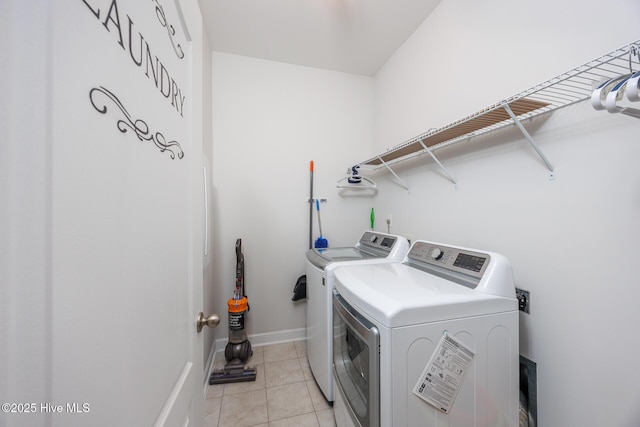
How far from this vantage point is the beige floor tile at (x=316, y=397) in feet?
5.36

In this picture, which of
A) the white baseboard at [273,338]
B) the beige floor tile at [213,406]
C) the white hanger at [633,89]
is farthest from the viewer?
the white baseboard at [273,338]

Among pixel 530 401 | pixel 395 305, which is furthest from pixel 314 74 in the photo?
pixel 530 401

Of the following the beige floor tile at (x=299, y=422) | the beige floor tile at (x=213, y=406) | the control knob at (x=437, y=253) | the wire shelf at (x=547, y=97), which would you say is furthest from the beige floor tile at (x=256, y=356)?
the wire shelf at (x=547, y=97)

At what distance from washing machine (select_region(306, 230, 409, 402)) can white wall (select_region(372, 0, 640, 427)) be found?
445mm

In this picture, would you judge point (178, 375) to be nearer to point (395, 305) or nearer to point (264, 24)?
point (395, 305)

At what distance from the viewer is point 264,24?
1.94 metres

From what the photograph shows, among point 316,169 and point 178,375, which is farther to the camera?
point 316,169

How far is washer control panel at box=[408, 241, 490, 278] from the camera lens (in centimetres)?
110

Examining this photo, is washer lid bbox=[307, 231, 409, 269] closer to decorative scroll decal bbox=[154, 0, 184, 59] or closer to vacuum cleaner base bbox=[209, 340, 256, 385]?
vacuum cleaner base bbox=[209, 340, 256, 385]

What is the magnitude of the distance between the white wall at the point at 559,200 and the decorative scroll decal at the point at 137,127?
5.08ft

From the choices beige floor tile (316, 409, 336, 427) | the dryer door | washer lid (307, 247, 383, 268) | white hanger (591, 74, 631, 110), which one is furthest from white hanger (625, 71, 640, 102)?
beige floor tile (316, 409, 336, 427)

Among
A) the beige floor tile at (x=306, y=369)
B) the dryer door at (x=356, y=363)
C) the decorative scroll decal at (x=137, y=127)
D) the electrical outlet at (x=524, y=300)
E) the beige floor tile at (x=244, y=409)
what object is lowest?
the beige floor tile at (x=244, y=409)

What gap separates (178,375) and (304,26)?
2.46m

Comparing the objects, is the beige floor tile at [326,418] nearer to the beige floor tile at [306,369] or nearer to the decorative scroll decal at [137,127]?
the beige floor tile at [306,369]
